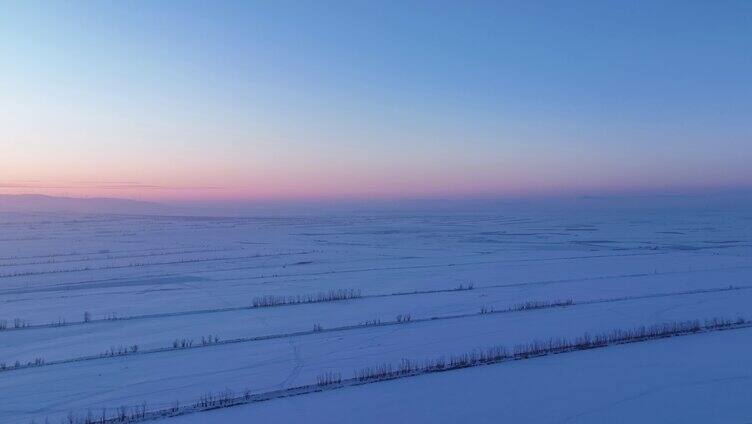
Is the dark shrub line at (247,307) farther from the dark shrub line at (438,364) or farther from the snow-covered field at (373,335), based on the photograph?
the dark shrub line at (438,364)

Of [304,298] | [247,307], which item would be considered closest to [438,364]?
[247,307]

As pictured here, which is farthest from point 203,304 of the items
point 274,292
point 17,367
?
point 17,367

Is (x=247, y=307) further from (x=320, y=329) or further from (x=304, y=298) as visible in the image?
(x=320, y=329)

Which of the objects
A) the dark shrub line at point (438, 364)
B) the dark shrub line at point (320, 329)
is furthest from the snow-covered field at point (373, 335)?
the dark shrub line at point (438, 364)

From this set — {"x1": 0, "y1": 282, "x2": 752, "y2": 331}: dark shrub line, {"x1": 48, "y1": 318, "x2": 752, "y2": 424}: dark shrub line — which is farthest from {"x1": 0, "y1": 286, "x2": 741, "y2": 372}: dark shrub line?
{"x1": 48, "y1": 318, "x2": 752, "y2": 424}: dark shrub line

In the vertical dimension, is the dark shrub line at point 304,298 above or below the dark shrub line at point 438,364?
below

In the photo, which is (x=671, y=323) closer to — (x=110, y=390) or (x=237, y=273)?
(x=110, y=390)

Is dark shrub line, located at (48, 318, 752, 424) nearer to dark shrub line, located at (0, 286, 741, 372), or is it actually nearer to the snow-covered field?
the snow-covered field
